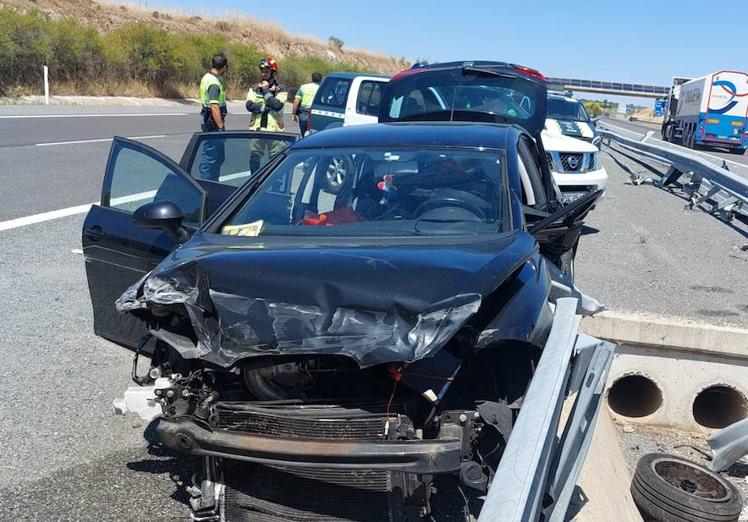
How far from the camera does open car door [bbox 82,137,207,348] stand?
467cm

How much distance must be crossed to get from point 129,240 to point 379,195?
148 centimetres

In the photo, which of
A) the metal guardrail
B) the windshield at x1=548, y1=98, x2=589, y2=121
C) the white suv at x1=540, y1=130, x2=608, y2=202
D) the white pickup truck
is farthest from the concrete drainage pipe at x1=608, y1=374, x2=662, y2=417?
the windshield at x1=548, y1=98, x2=589, y2=121

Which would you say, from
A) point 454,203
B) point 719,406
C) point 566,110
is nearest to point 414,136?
point 454,203

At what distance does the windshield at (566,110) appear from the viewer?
1789 cm

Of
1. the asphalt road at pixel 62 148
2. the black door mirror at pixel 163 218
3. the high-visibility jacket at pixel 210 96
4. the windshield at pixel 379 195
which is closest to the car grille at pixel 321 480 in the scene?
the windshield at pixel 379 195

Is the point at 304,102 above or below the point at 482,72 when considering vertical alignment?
below

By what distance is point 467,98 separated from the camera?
29.3 ft

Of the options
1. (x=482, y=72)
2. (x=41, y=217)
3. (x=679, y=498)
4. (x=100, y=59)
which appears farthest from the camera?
(x=100, y=59)

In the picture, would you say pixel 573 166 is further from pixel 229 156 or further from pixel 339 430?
pixel 339 430

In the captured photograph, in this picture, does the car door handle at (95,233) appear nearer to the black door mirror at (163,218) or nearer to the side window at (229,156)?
the black door mirror at (163,218)

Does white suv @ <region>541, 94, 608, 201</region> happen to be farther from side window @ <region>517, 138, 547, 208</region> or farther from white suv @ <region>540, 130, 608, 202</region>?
side window @ <region>517, 138, 547, 208</region>

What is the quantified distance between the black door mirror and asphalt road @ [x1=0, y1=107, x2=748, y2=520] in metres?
1.15

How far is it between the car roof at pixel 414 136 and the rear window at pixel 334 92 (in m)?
9.32

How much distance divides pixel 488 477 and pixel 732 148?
1714 inches
